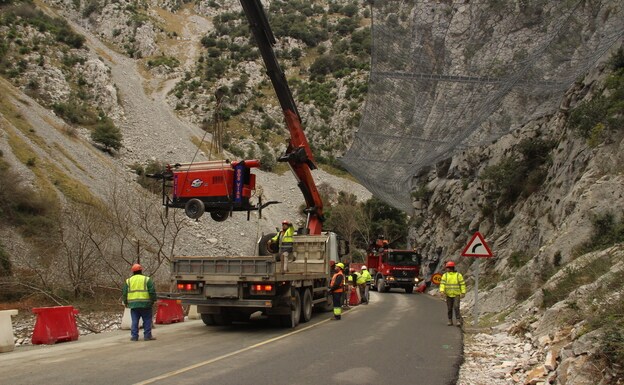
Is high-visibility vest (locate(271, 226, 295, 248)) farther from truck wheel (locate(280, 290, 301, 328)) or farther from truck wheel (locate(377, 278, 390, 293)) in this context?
truck wheel (locate(377, 278, 390, 293))

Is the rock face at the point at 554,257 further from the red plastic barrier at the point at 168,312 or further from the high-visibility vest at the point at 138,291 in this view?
the red plastic barrier at the point at 168,312

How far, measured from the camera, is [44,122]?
1708 inches

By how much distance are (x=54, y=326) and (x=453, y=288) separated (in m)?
9.16

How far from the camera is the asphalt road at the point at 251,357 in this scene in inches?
282

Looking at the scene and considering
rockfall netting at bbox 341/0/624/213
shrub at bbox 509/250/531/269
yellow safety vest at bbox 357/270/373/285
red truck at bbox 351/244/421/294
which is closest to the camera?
rockfall netting at bbox 341/0/624/213

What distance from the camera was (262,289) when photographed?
1179 cm

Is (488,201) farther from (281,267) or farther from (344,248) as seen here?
(281,267)

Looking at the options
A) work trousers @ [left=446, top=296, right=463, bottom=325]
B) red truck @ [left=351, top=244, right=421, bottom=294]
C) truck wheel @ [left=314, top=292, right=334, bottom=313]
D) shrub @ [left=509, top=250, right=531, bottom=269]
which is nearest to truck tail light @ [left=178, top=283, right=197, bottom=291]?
truck wheel @ [left=314, top=292, right=334, bottom=313]

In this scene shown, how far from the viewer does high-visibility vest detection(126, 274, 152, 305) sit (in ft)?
35.4

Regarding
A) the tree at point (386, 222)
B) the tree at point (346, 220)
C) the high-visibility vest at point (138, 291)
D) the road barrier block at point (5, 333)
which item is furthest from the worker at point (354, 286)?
the tree at point (386, 222)

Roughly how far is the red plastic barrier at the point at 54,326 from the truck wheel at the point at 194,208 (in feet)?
10.4

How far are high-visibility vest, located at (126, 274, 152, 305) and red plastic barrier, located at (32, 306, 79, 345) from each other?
1.53 meters

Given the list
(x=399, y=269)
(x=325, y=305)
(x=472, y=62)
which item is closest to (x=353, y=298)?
(x=325, y=305)

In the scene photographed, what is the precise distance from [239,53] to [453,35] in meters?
80.0
